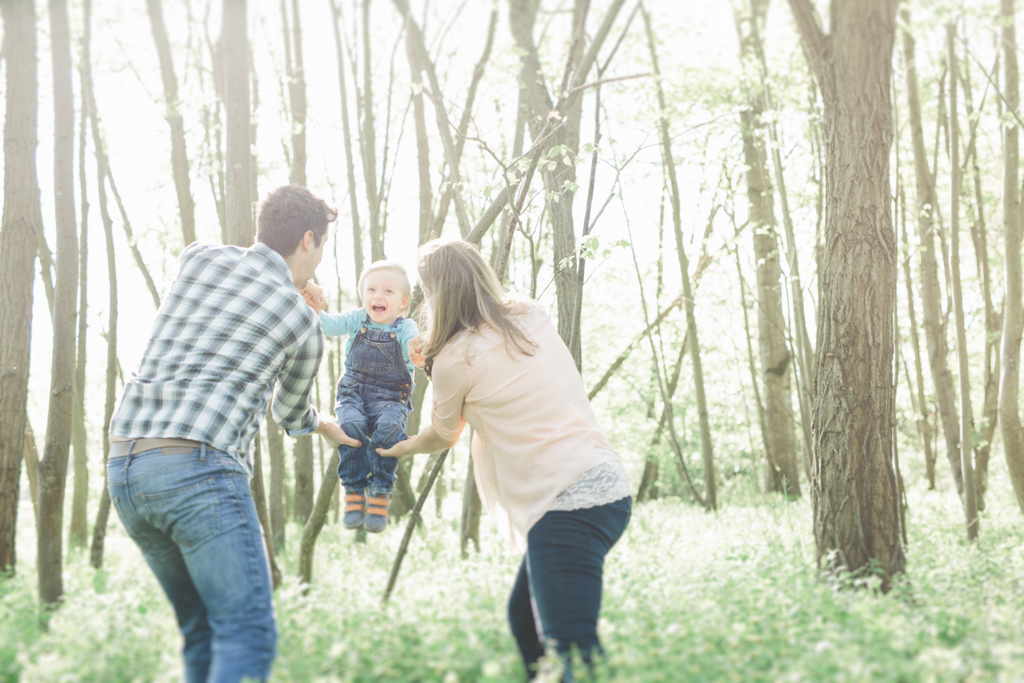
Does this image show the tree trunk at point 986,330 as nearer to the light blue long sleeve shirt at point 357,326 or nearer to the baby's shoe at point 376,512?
the light blue long sleeve shirt at point 357,326

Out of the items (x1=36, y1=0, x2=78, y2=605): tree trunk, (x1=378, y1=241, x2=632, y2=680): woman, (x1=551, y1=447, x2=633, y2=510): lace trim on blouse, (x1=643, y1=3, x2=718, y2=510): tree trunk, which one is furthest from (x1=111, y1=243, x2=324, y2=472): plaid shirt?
(x1=643, y1=3, x2=718, y2=510): tree trunk

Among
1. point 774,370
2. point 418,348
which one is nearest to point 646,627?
point 418,348

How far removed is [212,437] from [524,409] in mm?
1075

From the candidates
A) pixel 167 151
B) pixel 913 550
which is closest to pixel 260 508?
pixel 913 550

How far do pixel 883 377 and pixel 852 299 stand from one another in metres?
0.49

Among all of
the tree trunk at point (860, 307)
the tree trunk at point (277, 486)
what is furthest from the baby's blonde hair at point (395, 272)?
the tree trunk at point (277, 486)

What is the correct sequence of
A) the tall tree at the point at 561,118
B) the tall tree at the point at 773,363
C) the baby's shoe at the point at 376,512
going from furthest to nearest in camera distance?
the tall tree at the point at 773,363
the tall tree at the point at 561,118
the baby's shoe at the point at 376,512

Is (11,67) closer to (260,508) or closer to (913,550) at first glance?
(260,508)

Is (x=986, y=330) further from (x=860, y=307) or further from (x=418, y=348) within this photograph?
(x=418, y=348)

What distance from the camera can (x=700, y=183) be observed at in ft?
40.8

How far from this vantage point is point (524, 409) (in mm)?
2672

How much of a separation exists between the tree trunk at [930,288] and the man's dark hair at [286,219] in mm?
6377

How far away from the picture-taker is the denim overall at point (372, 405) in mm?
3920

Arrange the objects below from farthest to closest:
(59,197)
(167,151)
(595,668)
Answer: (167,151) → (59,197) → (595,668)
